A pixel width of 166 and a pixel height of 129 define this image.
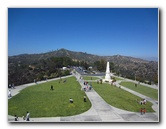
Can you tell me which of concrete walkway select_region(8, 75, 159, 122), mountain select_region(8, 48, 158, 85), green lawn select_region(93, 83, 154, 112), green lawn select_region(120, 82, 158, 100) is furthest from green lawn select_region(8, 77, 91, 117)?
green lawn select_region(120, 82, 158, 100)

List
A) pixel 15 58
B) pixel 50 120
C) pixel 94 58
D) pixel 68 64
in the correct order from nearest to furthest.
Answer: pixel 50 120
pixel 15 58
pixel 94 58
pixel 68 64

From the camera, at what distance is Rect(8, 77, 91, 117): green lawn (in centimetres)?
953

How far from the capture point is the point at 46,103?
1030 cm

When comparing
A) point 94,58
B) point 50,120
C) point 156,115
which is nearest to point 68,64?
point 94,58

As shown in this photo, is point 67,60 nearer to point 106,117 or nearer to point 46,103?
point 46,103

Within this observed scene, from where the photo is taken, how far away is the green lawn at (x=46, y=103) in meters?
9.53

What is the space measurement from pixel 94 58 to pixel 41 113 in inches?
142

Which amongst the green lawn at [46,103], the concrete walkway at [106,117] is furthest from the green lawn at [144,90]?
the green lawn at [46,103]

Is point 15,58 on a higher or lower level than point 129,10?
lower

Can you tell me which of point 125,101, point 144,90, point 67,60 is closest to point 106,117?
point 125,101

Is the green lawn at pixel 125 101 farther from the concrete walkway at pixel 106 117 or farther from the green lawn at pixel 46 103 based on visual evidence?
the green lawn at pixel 46 103
